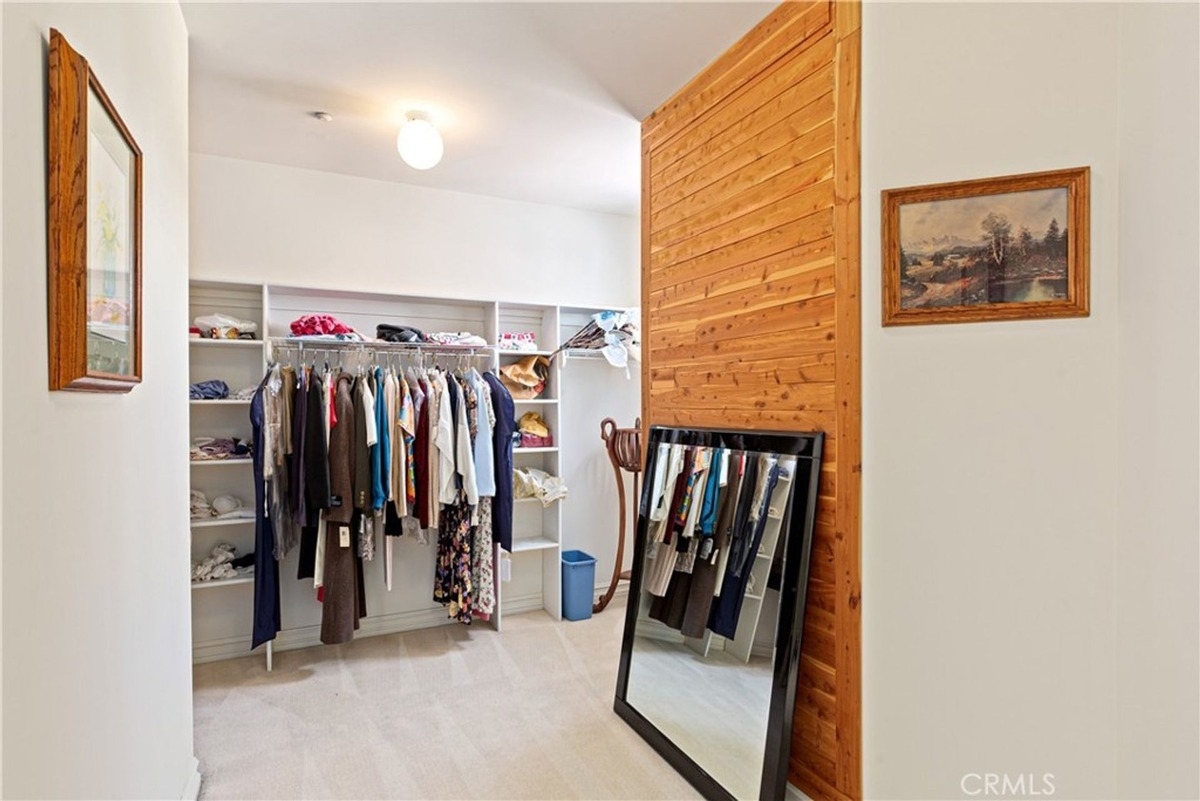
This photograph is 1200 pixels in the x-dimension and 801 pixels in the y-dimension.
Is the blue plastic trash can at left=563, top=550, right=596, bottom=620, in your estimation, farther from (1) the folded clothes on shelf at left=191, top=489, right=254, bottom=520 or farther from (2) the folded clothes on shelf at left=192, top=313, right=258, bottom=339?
(2) the folded clothes on shelf at left=192, top=313, right=258, bottom=339

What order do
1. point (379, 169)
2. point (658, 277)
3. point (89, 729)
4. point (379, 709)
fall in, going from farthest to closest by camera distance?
point (379, 169), point (658, 277), point (379, 709), point (89, 729)

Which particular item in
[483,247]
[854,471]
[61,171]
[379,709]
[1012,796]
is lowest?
[379,709]

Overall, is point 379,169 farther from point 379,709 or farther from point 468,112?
point 379,709

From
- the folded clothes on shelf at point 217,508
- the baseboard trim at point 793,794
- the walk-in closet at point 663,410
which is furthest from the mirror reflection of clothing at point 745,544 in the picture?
the folded clothes on shelf at point 217,508

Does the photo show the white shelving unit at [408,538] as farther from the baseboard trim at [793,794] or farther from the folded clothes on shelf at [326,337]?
the baseboard trim at [793,794]

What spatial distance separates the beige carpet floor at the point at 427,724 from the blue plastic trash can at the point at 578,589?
0.98ft

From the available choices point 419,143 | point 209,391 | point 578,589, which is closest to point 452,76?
point 419,143

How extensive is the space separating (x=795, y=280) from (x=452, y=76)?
1.68m

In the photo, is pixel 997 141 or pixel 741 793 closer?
pixel 997 141

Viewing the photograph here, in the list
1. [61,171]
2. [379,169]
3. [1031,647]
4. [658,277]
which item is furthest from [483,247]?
[1031,647]

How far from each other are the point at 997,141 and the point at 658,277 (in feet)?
4.90

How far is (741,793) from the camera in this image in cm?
198

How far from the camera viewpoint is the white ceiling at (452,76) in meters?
2.14

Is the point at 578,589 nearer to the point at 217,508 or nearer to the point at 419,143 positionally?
the point at 217,508
